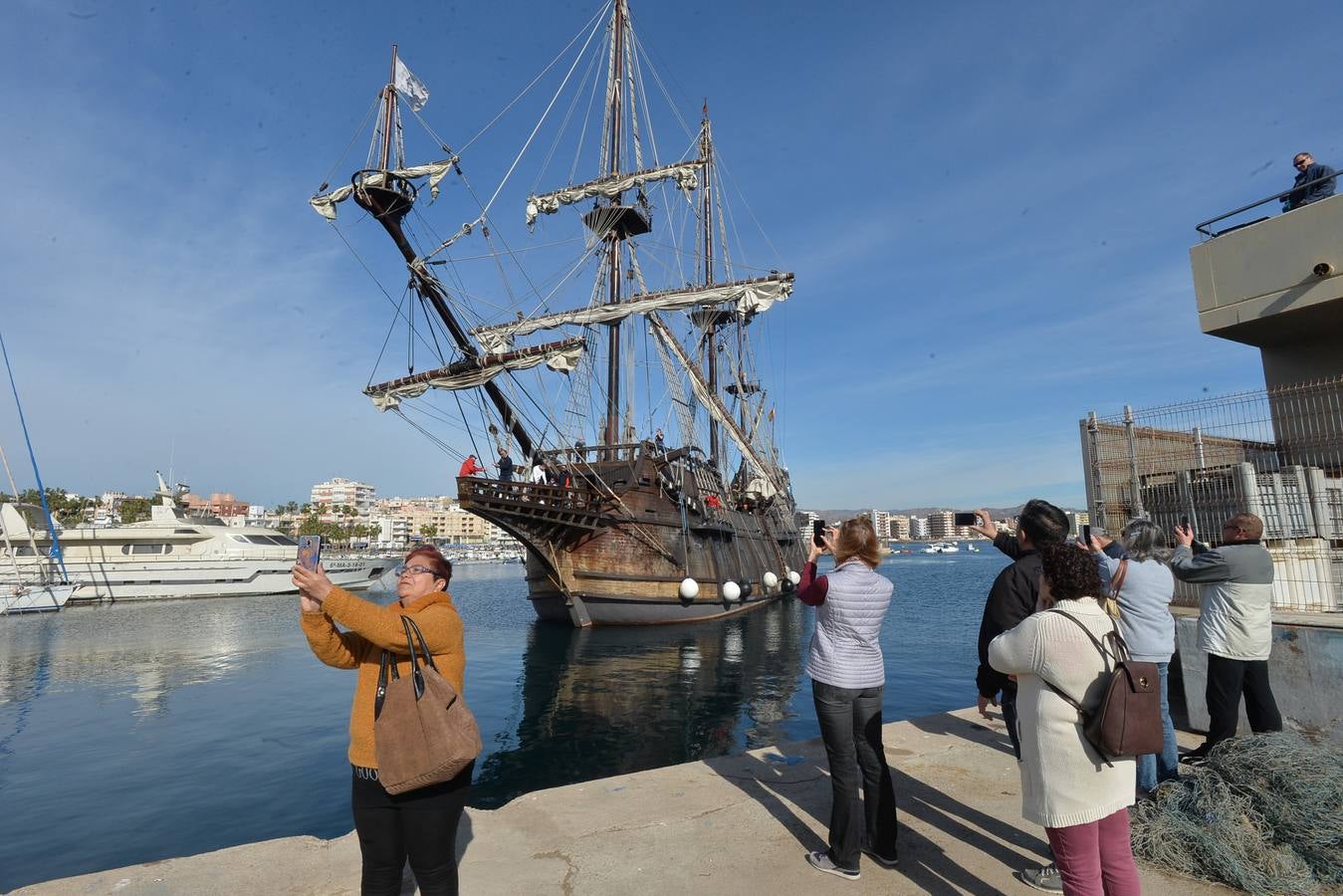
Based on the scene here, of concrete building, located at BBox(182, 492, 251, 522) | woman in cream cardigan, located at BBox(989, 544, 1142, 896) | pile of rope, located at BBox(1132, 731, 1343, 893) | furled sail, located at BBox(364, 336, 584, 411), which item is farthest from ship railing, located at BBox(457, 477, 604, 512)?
concrete building, located at BBox(182, 492, 251, 522)

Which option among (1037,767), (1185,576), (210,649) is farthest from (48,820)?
(210,649)

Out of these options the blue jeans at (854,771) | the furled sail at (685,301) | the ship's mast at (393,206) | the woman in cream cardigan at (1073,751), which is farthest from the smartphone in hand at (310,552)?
the furled sail at (685,301)

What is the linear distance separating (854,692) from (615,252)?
29.5m

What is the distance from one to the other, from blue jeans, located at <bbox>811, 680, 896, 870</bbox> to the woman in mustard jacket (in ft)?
5.96

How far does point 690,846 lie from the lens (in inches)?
146

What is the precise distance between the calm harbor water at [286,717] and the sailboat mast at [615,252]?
9447 millimetres

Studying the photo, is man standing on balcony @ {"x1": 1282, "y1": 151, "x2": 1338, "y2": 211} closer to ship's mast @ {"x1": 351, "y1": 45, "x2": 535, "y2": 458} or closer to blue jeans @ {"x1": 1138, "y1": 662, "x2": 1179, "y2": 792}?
blue jeans @ {"x1": 1138, "y1": 662, "x2": 1179, "y2": 792}

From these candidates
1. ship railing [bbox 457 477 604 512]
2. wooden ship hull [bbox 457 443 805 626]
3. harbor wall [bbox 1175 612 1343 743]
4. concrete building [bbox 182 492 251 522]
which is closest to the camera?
harbor wall [bbox 1175 612 1343 743]

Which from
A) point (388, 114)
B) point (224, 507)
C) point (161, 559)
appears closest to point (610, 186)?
point (388, 114)

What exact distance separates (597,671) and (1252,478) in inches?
509

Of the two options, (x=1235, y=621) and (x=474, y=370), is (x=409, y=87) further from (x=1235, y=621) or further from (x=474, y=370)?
(x=1235, y=621)

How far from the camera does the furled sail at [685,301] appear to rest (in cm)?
2728

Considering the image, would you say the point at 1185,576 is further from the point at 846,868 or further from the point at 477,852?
the point at 477,852

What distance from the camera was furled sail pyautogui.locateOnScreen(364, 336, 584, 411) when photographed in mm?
19812
